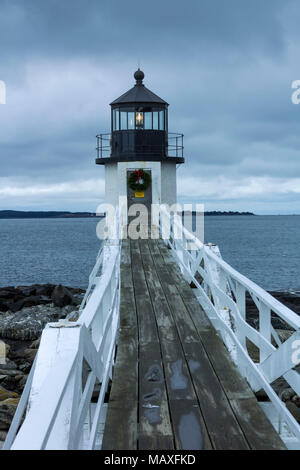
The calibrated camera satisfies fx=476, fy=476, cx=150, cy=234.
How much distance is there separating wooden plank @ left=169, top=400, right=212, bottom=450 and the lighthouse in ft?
48.3

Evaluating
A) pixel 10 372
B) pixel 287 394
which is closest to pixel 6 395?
pixel 10 372

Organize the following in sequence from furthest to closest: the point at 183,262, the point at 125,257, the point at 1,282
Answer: the point at 1,282
the point at 125,257
the point at 183,262

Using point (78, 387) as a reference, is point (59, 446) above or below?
below

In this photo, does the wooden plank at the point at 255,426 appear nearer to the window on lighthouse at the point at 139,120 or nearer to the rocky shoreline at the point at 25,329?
the rocky shoreline at the point at 25,329

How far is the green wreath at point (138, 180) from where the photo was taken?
1856cm

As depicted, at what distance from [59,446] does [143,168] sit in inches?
658

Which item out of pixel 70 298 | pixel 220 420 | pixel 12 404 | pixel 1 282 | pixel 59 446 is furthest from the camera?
pixel 1 282

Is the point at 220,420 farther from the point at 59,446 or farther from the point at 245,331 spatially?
the point at 59,446

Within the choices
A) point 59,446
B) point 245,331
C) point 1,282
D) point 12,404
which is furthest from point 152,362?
point 1,282

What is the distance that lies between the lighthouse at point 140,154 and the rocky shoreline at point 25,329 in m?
4.91

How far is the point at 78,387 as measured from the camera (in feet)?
9.39

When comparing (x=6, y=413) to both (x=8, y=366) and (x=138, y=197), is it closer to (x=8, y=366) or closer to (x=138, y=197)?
(x=8, y=366)

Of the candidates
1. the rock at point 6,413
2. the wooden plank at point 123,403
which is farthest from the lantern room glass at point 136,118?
the wooden plank at point 123,403
